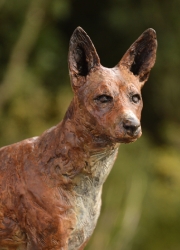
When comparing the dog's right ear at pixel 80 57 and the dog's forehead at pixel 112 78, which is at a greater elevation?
the dog's right ear at pixel 80 57

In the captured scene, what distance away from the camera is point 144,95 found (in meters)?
6.05

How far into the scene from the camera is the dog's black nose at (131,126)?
5.47 feet

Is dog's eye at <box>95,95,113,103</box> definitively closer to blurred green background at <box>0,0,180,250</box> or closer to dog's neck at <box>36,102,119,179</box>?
dog's neck at <box>36,102,119,179</box>

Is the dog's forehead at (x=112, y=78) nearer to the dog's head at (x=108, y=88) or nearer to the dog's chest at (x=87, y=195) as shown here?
the dog's head at (x=108, y=88)

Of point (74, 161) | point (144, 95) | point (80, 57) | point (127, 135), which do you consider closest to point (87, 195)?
point (74, 161)

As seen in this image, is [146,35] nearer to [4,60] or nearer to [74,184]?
[74,184]

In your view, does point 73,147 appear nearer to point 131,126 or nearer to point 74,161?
point 74,161

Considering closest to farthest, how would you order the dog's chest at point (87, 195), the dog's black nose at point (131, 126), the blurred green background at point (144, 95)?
the dog's black nose at point (131, 126) < the dog's chest at point (87, 195) < the blurred green background at point (144, 95)

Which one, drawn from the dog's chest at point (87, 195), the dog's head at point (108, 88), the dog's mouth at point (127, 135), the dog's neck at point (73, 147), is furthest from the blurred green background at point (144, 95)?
Answer: the dog's mouth at point (127, 135)

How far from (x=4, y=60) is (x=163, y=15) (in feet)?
6.10

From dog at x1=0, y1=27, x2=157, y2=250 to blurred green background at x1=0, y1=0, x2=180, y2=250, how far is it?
7.42 ft

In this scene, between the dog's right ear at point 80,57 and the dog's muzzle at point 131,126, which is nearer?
the dog's muzzle at point 131,126

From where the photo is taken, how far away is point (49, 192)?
74.6 inches

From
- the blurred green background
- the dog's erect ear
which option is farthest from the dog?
the blurred green background
